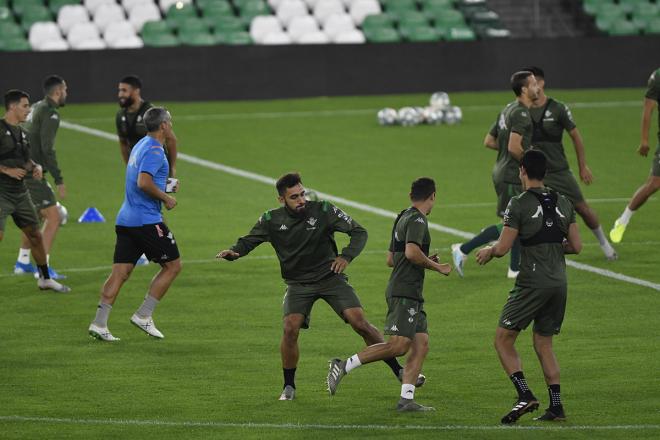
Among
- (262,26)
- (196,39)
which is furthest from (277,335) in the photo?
(262,26)

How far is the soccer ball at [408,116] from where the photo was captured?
31469 millimetres

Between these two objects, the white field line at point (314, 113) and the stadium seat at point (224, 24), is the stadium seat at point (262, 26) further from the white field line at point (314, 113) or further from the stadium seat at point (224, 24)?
the white field line at point (314, 113)

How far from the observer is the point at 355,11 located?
39.3 metres

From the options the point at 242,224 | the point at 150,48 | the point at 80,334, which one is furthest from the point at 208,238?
the point at 150,48

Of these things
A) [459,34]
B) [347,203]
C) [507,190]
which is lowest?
[347,203]

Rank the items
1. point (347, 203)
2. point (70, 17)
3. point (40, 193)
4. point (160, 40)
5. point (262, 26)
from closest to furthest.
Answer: point (40, 193) < point (347, 203) < point (160, 40) < point (70, 17) < point (262, 26)

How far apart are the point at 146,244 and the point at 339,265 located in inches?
114

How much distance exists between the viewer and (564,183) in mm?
15961

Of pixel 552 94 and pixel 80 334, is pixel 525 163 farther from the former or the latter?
pixel 552 94

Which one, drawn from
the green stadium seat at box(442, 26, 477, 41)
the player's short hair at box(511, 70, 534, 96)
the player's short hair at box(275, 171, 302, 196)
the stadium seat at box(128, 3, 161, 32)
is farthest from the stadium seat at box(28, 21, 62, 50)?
the player's short hair at box(275, 171, 302, 196)

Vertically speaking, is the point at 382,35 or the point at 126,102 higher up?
the point at 126,102

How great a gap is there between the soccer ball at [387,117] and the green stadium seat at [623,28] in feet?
32.4

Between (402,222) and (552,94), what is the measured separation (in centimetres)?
2649

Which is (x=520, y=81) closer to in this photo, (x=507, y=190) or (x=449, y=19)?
(x=507, y=190)
